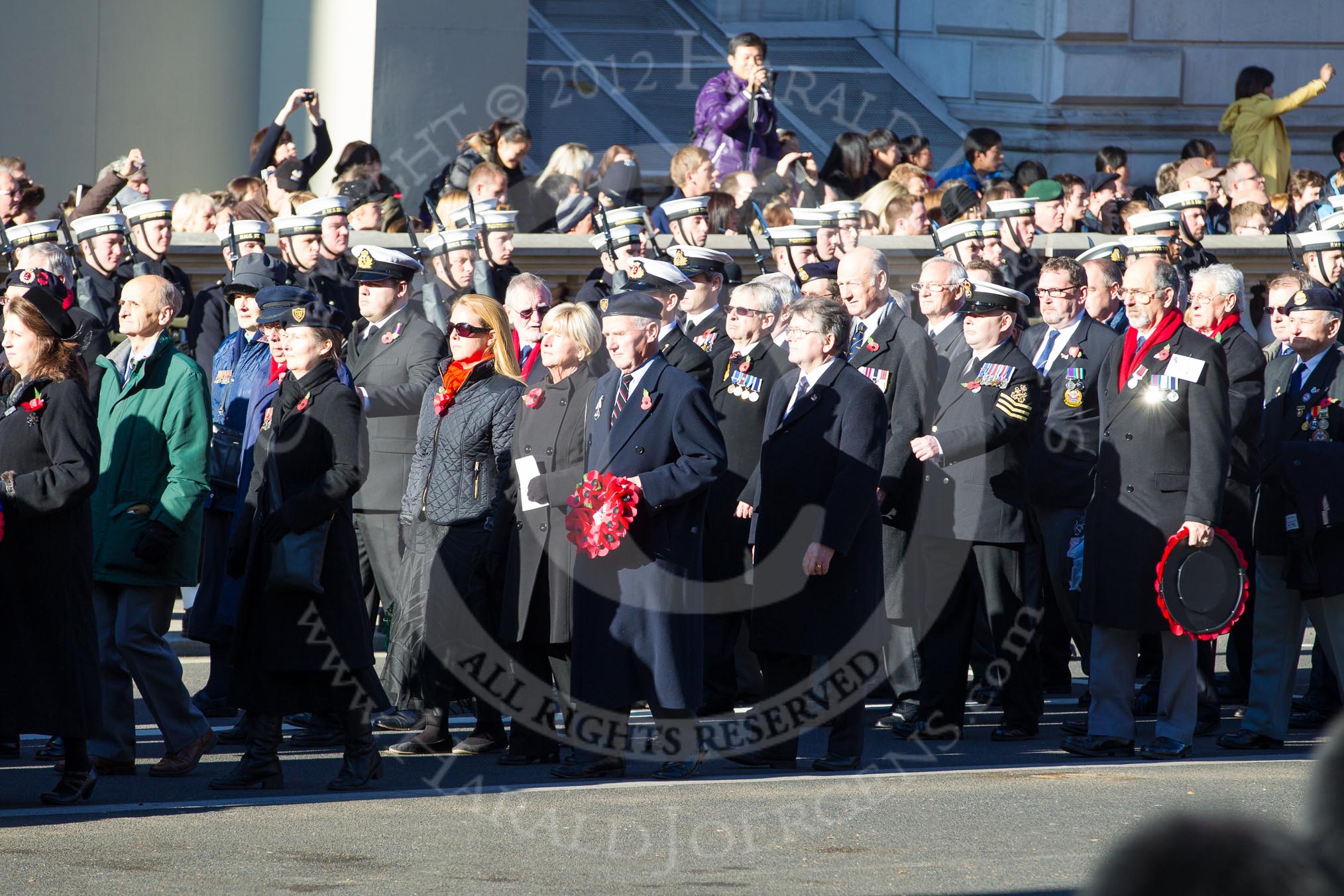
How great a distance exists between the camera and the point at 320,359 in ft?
22.0

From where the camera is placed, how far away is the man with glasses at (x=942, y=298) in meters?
8.61

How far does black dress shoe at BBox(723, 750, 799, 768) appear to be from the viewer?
23.4 feet

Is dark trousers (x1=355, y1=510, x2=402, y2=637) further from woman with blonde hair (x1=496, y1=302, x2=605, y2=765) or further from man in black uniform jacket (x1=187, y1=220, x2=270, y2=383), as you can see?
man in black uniform jacket (x1=187, y1=220, x2=270, y2=383)

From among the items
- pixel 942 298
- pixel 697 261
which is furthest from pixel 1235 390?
pixel 697 261

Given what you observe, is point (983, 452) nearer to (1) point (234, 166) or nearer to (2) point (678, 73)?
(1) point (234, 166)

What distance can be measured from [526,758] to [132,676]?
1453 millimetres

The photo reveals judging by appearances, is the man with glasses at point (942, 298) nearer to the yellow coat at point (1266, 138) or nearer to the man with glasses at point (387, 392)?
the man with glasses at point (387, 392)

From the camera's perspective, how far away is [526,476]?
A: 7.12m

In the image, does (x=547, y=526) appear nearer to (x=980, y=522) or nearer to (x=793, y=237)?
(x=980, y=522)

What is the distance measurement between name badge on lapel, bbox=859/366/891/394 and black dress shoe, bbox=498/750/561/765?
6.97ft

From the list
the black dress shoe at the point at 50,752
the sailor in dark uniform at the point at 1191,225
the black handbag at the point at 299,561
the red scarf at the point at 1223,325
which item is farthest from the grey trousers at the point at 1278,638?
the black dress shoe at the point at 50,752

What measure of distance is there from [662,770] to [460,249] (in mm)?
4048

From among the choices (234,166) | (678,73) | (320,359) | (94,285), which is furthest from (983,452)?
(678,73)

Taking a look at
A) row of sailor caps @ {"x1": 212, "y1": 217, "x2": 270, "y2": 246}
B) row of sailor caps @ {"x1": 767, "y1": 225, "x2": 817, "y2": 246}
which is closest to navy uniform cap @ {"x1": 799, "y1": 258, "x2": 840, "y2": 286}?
row of sailor caps @ {"x1": 767, "y1": 225, "x2": 817, "y2": 246}
